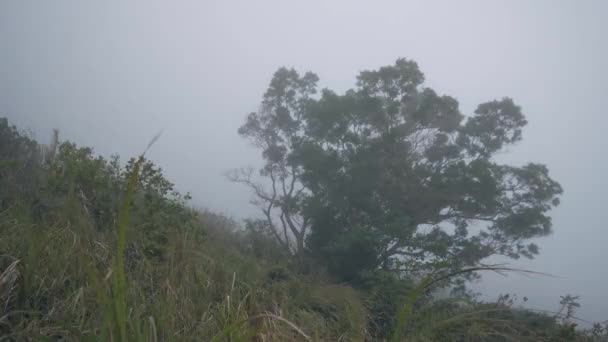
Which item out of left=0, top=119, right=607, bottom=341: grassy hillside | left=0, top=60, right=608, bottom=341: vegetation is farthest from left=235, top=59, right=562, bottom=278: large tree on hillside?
left=0, top=119, right=607, bottom=341: grassy hillside

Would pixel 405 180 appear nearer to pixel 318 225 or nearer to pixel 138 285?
pixel 318 225

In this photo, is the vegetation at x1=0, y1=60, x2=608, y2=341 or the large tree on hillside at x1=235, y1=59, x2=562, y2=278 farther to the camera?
the large tree on hillside at x1=235, y1=59, x2=562, y2=278

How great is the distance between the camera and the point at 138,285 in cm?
288

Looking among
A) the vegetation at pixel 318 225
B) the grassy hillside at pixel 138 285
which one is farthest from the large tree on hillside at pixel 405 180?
the grassy hillside at pixel 138 285

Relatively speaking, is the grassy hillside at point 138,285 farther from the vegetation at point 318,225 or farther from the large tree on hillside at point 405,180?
the large tree on hillside at point 405,180

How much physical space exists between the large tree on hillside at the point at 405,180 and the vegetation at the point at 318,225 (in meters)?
0.04

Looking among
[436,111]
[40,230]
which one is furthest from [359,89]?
[40,230]

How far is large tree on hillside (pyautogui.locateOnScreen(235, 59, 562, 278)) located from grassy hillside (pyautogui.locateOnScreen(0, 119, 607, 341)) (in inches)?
129

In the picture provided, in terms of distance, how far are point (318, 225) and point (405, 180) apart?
3070mm

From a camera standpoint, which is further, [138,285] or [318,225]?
[318,225]

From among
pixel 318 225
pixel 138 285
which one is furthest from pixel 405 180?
pixel 138 285

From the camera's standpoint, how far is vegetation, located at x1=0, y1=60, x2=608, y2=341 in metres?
2.99

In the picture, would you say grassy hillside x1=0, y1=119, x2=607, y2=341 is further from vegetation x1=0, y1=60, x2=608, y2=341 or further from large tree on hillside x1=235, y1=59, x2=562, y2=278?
large tree on hillside x1=235, y1=59, x2=562, y2=278

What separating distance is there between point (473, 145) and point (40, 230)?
1146 centimetres
